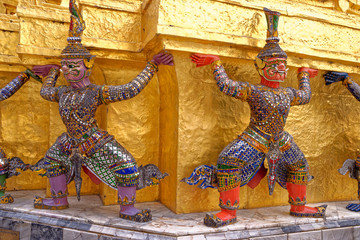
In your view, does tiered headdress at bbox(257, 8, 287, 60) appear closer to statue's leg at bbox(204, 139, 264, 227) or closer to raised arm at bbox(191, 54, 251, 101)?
raised arm at bbox(191, 54, 251, 101)

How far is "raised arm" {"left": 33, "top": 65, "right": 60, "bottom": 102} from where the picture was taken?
2.97 meters

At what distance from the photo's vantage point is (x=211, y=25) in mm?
2779

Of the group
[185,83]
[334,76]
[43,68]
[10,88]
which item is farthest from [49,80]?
[334,76]

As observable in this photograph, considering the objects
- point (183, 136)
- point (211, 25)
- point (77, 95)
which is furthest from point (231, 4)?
point (77, 95)

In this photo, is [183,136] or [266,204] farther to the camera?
[266,204]

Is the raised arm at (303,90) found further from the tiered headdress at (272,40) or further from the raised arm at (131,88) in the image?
the raised arm at (131,88)

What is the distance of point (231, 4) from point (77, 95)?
171 centimetres

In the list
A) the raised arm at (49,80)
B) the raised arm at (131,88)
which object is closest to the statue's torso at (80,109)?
the raised arm at (131,88)

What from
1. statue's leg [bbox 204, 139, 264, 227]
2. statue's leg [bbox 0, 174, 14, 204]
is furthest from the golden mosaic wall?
statue's leg [bbox 0, 174, 14, 204]

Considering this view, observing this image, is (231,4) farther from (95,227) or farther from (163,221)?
(95,227)

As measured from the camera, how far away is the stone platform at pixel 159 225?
2574 millimetres

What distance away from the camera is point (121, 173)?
2750mm

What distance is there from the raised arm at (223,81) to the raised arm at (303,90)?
20.6 inches

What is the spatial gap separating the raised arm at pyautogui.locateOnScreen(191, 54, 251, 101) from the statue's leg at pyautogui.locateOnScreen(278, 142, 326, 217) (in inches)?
30.3
